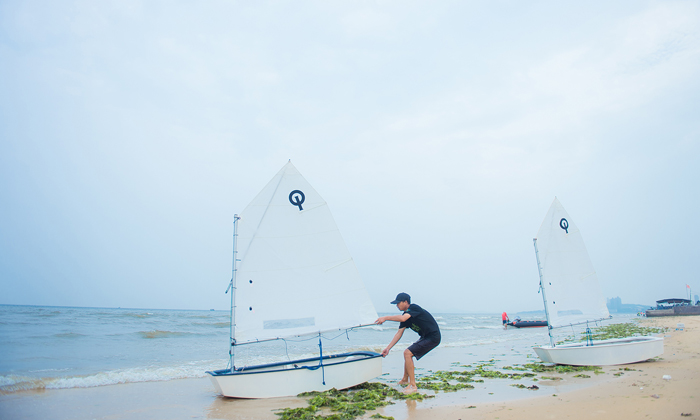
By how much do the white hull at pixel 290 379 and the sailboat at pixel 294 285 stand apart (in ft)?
0.06

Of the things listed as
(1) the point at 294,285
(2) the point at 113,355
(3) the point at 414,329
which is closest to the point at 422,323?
(3) the point at 414,329

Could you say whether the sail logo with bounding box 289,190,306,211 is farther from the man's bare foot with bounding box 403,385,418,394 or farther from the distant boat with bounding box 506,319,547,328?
the distant boat with bounding box 506,319,547,328

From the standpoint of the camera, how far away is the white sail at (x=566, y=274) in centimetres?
1083

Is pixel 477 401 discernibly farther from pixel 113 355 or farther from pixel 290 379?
pixel 113 355

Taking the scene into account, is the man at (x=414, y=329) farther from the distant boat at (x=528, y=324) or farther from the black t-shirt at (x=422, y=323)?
the distant boat at (x=528, y=324)

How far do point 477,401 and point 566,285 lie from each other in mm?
6261

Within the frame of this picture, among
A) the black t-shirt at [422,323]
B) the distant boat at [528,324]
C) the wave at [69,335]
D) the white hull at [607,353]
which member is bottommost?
the distant boat at [528,324]

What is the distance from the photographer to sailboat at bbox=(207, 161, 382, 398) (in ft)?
25.2

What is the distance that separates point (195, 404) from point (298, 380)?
2.04m

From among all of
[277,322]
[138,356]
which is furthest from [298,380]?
[138,356]

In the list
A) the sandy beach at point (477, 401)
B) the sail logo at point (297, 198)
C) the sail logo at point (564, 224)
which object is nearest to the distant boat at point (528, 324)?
the sail logo at point (564, 224)

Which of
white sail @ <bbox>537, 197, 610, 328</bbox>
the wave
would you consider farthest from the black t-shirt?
the wave

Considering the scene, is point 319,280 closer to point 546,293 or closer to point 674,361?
point 546,293

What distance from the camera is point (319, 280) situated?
27.2ft
